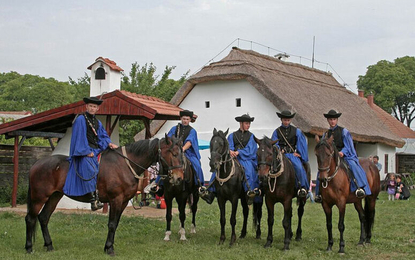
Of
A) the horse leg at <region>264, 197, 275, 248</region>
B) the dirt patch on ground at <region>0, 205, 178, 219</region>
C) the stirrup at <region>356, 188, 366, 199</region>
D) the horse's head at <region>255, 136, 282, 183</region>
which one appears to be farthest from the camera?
the dirt patch on ground at <region>0, 205, 178, 219</region>

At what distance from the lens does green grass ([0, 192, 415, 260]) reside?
8.15 meters

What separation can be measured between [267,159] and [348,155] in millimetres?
1913

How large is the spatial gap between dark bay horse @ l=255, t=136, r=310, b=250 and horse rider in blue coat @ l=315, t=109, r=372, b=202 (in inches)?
26.0

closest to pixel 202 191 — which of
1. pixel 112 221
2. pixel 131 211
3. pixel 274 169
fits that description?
pixel 274 169

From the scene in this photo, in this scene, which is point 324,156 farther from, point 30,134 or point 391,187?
point 391,187

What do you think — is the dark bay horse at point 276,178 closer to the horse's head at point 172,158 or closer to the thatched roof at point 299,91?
the horse's head at point 172,158

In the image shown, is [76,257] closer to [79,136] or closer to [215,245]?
[79,136]

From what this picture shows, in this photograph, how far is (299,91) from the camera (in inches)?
953

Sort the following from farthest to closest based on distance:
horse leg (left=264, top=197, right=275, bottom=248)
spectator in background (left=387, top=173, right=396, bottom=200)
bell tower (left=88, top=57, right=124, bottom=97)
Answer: spectator in background (left=387, top=173, right=396, bottom=200) → bell tower (left=88, top=57, right=124, bottom=97) → horse leg (left=264, top=197, right=275, bottom=248)

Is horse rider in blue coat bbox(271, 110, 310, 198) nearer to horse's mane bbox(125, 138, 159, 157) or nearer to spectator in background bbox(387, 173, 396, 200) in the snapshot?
horse's mane bbox(125, 138, 159, 157)

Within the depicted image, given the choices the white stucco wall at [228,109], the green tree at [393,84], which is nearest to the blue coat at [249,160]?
the white stucco wall at [228,109]

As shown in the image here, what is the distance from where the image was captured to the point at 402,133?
40.4 metres

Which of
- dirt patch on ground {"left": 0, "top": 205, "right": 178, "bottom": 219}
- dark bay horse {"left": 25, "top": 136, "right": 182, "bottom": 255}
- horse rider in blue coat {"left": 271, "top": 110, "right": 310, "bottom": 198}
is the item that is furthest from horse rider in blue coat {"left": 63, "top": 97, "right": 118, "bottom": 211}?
dirt patch on ground {"left": 0, "top": 205, "right": 178, "bottom": 219}

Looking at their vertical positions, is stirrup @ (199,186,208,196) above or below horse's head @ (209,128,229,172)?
below
